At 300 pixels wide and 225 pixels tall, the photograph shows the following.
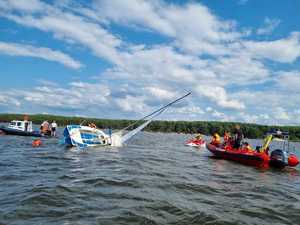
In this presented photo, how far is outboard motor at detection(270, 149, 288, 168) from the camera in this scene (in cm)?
1867

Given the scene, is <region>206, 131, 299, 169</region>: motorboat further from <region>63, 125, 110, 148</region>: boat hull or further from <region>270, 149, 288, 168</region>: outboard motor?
<region>63, 125, 110, 148</region>: boat hull

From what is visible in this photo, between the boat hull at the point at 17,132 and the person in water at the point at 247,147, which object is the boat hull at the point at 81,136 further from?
the boat hull at the point at 17,132

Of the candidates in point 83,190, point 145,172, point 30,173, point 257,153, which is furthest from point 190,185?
point 257,153

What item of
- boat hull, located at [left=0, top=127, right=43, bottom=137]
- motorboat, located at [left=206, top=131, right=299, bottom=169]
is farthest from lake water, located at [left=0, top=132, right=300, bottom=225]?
boat hull, located at [left=0, top=127, right=43, bottom=137]

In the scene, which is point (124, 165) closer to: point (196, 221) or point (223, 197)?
point (223, 197)

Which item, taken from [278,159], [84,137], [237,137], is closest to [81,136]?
[84,137]

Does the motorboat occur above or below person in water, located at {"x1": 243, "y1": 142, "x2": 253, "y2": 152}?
below

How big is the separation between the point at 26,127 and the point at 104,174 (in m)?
24.7

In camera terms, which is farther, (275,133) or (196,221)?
(275,133)

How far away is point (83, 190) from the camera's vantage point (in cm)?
994

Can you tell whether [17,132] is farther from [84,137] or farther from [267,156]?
[267,156]

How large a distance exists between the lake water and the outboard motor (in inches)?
116

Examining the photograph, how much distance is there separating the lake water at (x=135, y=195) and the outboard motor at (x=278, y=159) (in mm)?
2943

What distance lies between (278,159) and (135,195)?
11.8 m
